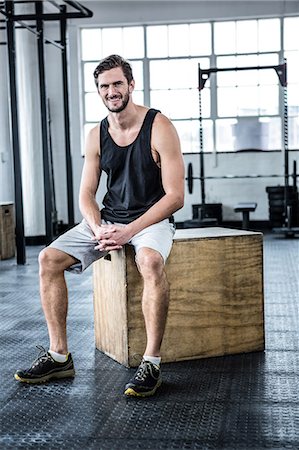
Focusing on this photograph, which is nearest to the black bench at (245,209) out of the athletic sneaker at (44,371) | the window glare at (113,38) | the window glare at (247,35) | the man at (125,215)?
the window glare at (247,35)

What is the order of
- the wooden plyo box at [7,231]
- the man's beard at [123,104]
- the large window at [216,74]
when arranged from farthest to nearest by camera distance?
the large window at [216,74]
the wooden plyo box at [7,231]
the man's beard at [123,104]

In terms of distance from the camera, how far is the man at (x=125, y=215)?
2.71 m

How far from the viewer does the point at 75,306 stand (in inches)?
175

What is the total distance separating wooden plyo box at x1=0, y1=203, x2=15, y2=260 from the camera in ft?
22.6

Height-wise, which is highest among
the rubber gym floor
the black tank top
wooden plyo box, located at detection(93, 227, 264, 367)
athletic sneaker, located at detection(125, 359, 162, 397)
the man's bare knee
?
the black tank top

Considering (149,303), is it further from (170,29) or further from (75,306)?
(170,29)

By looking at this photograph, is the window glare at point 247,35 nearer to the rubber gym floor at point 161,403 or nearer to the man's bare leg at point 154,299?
the rubber gym floor at point 161,403

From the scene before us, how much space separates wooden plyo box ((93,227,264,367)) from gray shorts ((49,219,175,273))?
3.5 inches

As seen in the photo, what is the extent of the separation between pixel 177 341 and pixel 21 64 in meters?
6.10

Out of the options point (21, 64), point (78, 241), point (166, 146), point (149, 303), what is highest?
point (21, 64)

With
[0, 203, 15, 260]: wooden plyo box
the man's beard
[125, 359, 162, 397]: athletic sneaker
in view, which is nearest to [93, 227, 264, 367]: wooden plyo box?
[125, 359, 162, 397]: athletic sneaker

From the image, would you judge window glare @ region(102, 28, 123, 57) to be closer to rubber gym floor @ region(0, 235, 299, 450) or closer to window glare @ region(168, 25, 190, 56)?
window glare @ region(168, 25, 190, 56)

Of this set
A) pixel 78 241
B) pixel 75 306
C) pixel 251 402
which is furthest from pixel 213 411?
pixel 75 306

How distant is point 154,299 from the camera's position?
268cm
